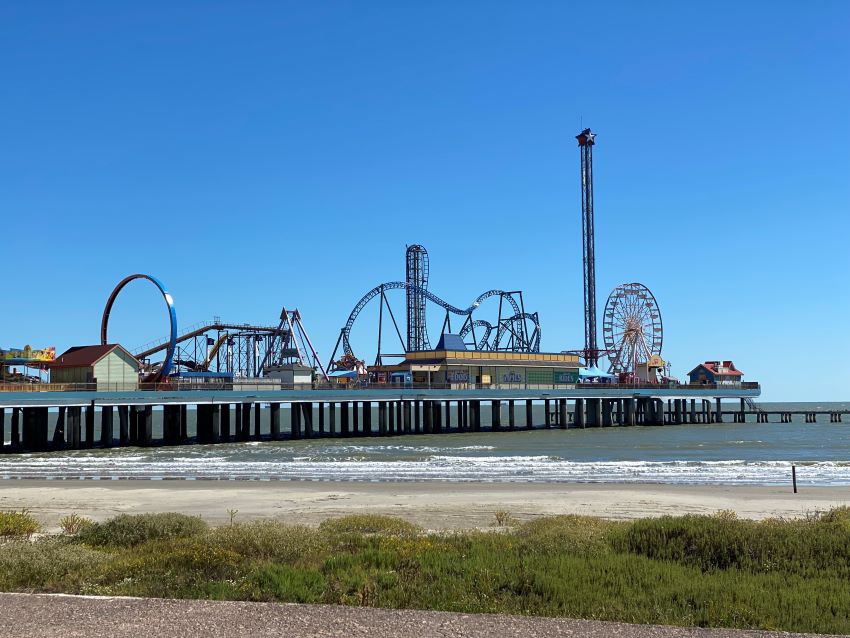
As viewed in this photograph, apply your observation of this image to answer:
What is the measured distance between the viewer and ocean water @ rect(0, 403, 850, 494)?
3020 cm

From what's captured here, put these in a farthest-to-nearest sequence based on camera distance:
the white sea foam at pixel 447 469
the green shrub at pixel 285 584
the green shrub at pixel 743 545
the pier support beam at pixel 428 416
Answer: the pier support beam at pixel 428 416 < the white sea foam at pixel 447 469 < the green shrub at pixel 743 545 < the green shrub at pixel 285 584

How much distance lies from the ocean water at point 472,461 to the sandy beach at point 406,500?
269 cm


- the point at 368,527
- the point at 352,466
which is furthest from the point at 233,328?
the point at 368,527

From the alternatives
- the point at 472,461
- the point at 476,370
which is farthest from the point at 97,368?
the point at 476,370

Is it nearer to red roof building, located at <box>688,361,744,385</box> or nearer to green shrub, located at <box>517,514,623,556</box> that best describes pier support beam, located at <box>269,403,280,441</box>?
green shrub, located at <box>517,514,623,556</box>

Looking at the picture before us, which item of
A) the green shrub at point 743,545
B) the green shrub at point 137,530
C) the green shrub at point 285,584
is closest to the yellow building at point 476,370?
the green shrub at point 137,530

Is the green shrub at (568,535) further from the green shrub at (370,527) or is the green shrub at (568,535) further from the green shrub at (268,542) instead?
the green shrub at (268,542)

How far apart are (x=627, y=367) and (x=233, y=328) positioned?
39381 mm

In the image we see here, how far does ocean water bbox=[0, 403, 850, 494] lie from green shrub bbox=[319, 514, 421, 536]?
42.2 feet

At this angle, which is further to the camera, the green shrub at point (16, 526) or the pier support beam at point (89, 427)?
the pier support beam at point (89, 427)

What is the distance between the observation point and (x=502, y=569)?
1061 centimetres

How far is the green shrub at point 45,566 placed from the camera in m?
10.2

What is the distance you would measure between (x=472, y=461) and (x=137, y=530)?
24.8 m

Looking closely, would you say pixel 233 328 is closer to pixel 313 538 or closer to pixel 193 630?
pixel 313 538
